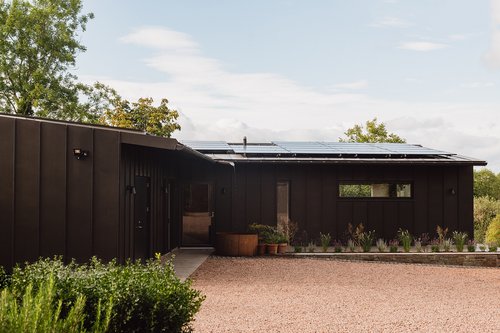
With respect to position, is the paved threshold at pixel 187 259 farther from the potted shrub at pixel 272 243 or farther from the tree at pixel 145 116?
the tree at pixel 145 116

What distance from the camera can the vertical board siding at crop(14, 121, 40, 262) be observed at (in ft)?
31.6

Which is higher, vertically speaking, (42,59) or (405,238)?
(42,59)

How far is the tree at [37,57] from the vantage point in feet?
87.4

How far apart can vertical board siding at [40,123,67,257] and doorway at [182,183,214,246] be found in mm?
7427

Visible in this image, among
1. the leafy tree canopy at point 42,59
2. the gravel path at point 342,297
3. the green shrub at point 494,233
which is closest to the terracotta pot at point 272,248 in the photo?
the gravel path at point 342,297

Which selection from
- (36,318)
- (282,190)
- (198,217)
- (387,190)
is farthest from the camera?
(282,190)

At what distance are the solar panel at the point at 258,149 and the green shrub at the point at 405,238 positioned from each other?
379 centimetres

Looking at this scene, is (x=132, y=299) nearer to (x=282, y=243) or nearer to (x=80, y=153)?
(x=80, y=153)

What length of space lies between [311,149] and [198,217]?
3.87 meters

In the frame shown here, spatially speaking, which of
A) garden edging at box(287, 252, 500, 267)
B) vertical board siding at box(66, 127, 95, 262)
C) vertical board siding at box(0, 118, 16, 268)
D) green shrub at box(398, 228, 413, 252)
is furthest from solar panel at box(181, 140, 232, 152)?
vertical board siding at box(0, 118, 16, 268)

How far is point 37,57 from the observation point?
89.9 ft

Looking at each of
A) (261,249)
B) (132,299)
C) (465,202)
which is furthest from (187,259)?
(132,299)

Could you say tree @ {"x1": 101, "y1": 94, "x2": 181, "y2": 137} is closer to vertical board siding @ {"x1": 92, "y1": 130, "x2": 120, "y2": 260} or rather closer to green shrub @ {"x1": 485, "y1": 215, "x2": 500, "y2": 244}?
green shrub @ {"x1": 485, "y1": 215, "x2": 500, "y2": 244}

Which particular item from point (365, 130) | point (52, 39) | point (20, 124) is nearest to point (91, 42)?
point (52, 39)
